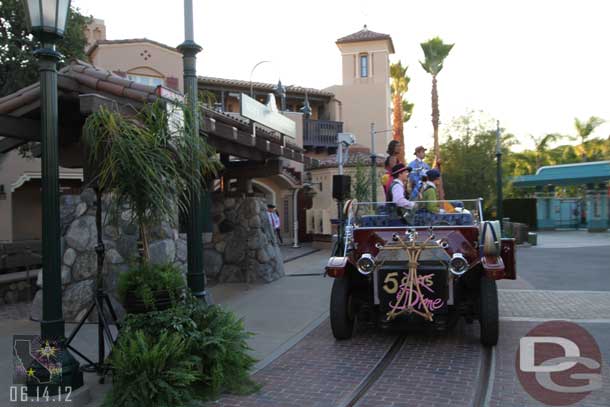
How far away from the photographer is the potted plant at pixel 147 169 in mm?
4645

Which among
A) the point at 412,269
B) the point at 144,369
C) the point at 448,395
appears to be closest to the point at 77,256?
the point at 144,369

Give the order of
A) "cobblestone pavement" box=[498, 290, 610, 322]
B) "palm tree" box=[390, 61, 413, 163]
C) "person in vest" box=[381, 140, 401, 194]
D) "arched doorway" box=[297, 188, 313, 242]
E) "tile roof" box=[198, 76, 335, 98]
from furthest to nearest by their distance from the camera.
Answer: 1. "palm tree" box=[390, 61, 413, 163]
2. "tile roof" box=[198, 76, 335, 98]
3. "arched doorway" box=[297, 188, 313, 242]
4. "cobblestone pavement" box=[498, 290, 610, 322]
5. "person in vest" box=[381, 140, 401, 194]

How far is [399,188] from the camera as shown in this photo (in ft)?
23.9

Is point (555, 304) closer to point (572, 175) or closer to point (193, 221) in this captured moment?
point (193, 221)

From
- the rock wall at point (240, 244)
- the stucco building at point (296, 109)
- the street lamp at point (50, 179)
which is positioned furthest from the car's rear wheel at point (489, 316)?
the stucco building at point (296, 109)

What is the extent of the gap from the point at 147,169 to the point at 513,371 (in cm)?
402

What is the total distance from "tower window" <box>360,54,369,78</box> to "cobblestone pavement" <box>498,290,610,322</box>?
72.1 feet

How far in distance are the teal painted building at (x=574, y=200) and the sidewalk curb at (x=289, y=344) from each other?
2354 cm

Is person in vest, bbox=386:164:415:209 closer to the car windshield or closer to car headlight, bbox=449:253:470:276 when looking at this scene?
the car windshield

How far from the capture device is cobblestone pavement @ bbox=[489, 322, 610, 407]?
4551 mm

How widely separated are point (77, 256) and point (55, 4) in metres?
3.99

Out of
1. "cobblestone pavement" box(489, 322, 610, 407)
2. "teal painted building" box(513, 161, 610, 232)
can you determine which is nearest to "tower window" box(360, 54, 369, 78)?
"teal painted building" box(513, 161, 610, 232)

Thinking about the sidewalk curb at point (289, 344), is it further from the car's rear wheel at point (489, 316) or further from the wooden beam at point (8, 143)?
the wooden beam at point (8, 143)

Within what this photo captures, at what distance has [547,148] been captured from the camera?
44.4 metres
